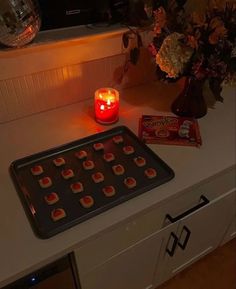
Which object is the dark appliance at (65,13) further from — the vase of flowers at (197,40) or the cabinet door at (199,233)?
the cabinet door at (199,233)

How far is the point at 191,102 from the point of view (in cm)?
91

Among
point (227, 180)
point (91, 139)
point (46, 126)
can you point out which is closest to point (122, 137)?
point (91, 139)

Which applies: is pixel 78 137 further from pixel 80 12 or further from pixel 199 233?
pixel 199 233

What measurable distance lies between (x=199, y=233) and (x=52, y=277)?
0.63 m

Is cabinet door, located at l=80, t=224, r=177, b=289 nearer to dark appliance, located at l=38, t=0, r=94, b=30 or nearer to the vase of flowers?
the vase of flowers

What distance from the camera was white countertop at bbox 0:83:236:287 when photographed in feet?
1.89

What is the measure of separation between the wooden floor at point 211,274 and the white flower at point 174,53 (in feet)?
3.59

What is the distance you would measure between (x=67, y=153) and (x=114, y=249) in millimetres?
307

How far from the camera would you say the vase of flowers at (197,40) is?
27.2 inches

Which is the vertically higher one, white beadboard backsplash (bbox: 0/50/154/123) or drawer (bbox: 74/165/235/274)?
white beadboard backsplash (bbox: 0/50/154/123)

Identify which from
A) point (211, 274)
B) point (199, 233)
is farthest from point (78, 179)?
point (211, 274)

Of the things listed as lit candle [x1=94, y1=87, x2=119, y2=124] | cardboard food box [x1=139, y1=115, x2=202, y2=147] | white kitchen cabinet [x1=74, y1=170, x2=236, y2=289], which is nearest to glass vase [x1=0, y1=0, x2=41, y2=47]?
lit candle [x1=94, y1=87, x2=119, y2=124]

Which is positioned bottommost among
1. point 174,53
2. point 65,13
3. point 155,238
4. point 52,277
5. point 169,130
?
point 155,238

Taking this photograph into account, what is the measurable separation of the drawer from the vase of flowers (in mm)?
312
